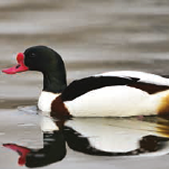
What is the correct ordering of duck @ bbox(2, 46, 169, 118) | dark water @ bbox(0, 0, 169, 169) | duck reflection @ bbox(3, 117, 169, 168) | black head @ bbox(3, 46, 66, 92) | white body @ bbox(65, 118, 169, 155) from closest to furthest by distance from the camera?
duck reflection @ bbox(3, 117, 169, 168)
white body @ bbox(65, 118, 169, 155)
dark water @ bbox(0, 0, 169, 169)
duck @ bbox(2, 46, 169, 118)
black head @ bbox(3, 46, 66, 92)

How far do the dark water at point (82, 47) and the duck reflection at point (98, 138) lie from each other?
0.10ft

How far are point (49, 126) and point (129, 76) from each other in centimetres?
96

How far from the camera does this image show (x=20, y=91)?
37.3ft

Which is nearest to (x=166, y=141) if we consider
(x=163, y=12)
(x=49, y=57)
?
(x=49, y=57)

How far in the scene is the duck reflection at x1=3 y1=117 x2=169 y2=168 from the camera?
8625 mm

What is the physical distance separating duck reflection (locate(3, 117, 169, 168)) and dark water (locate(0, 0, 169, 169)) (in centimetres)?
3

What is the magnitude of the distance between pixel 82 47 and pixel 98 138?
5.17 m

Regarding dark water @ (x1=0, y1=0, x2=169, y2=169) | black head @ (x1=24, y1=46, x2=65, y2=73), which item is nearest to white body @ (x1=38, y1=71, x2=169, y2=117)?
dark water @ (x1=0, y1=0, x2=169, y2=169)

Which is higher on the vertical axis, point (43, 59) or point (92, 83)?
point (43, 59)

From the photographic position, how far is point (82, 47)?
46.8 feet

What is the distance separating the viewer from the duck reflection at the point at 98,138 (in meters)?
8.62

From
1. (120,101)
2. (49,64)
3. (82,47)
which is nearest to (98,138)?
(120,101)

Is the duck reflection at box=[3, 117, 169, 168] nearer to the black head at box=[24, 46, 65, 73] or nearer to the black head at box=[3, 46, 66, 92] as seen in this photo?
the black head at box=[3, 46, 66, 92]

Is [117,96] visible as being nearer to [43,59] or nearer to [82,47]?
[43,59]
